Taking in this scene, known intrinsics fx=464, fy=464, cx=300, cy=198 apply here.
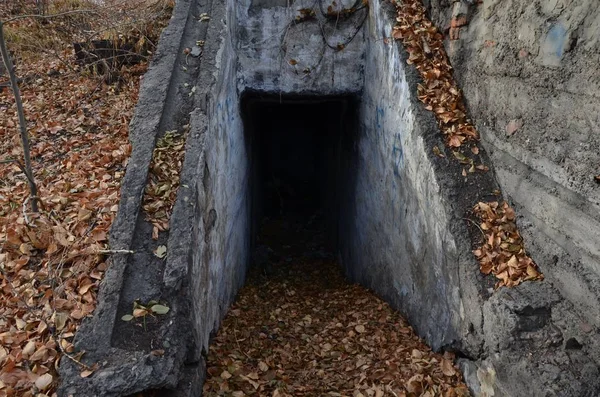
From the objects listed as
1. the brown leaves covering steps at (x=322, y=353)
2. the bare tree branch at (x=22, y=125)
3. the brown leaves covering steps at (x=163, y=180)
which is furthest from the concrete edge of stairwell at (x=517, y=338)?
the bare tree branch at (x=22, y=125)

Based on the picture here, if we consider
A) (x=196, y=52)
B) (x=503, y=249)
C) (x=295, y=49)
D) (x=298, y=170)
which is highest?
(x=295, y=49)

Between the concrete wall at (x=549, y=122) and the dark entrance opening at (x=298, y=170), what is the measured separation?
9.37ft

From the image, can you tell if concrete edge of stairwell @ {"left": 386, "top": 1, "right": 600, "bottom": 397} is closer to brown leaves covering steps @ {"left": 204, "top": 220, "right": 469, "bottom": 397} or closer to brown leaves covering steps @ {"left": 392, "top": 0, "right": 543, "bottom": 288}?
brown leaves covering steps @ {"left": 392, "top": 0, "right": 543, "bottom": 288}

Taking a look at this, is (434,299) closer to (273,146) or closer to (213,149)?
(213,149)

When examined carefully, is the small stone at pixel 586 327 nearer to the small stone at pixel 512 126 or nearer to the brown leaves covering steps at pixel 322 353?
the brown leaves covering steps at pixel 322 353

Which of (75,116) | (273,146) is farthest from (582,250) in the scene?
(273,146)

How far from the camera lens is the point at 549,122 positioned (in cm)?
311

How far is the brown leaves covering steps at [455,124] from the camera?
3314 millimetres

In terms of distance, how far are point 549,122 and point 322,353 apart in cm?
278

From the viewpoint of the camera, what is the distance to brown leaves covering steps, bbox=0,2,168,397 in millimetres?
2910

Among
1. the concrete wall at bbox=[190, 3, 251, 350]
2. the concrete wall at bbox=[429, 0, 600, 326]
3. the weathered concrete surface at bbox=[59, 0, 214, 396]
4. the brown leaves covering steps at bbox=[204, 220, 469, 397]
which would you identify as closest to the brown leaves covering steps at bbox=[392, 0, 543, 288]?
the concrete wall at bbox=[429, 0, 600, 326]

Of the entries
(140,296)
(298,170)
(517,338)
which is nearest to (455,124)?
(517,338)

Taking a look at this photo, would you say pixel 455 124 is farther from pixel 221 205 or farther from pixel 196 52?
pixel 196 52

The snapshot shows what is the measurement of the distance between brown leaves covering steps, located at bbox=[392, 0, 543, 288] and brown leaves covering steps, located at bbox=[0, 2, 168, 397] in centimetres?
283
